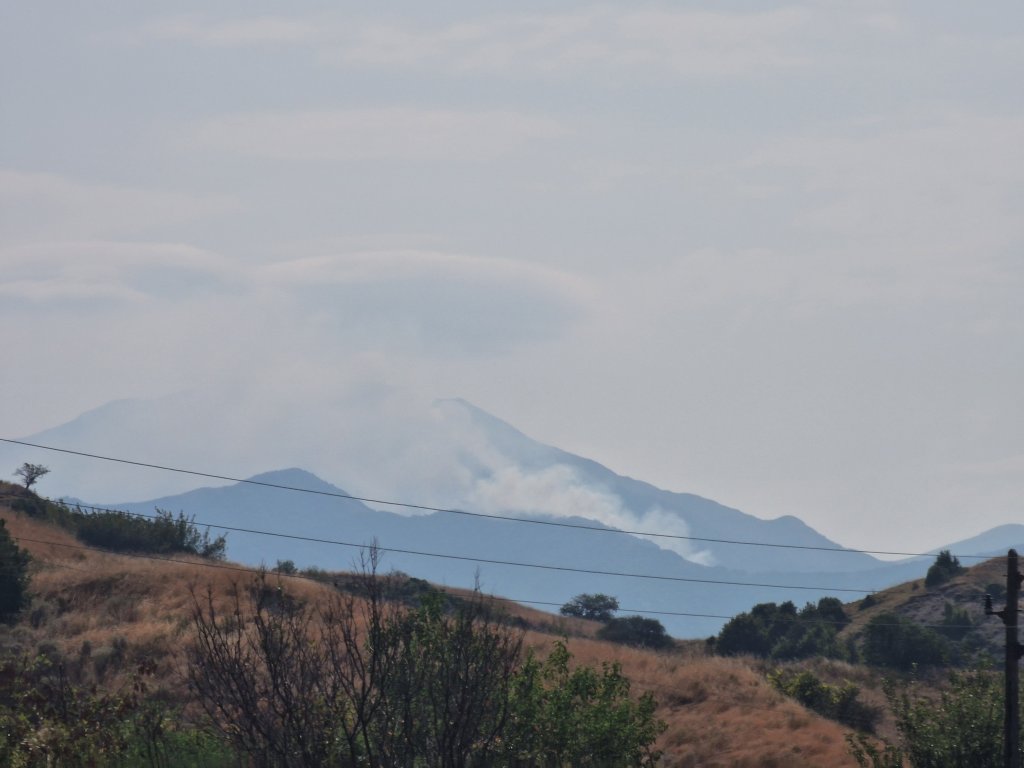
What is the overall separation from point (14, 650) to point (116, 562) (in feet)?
51.6

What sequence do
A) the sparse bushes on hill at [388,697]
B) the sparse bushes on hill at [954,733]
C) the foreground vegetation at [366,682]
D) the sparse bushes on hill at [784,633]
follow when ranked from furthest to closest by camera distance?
the sparse bushes on hill at [784,633] < the sparse bushes on hill at [954,733] < the foreground vegetation at [366,682] < the sparse bushes on hill at [388,697]

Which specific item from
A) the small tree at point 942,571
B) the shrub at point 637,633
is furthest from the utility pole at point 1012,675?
the small tree at point 942,571

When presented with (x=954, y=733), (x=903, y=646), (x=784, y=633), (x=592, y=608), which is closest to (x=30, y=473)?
(x=592, y=608)

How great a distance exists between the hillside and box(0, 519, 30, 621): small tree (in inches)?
30.0

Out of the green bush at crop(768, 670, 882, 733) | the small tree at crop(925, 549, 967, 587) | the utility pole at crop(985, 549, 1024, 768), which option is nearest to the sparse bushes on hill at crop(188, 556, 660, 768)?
the utility pole at crop(985, 549, 1024, 768)

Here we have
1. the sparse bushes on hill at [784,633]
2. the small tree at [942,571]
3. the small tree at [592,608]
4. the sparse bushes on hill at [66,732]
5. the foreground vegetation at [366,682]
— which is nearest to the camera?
the foreground vegetation at [366,682]

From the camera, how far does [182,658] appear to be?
168 feet

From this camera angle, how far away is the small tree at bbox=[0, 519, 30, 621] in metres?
56.9

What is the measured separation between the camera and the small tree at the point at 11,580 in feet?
187

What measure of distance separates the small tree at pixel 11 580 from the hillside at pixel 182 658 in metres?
0.76

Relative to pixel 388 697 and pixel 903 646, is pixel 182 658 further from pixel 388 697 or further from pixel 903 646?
pixel 903 646

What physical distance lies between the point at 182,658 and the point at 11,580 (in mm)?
11466

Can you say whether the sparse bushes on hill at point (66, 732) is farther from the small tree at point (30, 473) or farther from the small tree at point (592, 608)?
the small tree at point (30, 473)

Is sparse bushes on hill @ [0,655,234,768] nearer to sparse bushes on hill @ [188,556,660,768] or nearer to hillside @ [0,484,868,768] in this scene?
sparse bushes on hill @ [188,556,660,768]
